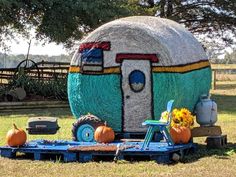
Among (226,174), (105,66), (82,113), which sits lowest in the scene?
(226,174)

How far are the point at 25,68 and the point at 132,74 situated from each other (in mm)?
13156

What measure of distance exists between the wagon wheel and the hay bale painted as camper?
1138 centimetres

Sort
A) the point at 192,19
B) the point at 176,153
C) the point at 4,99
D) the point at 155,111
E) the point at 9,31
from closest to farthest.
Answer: the point at 176,153, the point at 155,111, the point at 4,99, the point at 9,31, the point at 192,19

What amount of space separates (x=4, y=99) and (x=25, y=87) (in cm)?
113

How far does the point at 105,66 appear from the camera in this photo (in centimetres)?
1043

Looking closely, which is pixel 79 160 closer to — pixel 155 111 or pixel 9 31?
pixel 155 111

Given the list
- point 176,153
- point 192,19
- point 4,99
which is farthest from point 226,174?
point 192,19

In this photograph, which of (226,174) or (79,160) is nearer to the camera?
(226,174)

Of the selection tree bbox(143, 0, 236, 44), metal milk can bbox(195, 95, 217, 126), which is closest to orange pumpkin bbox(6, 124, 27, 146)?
metal milk can bbox(195, 95, 217, 126)

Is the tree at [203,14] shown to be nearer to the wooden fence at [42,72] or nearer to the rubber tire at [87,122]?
the wooden fence at [42,72]

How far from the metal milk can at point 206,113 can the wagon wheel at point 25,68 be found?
1266 cm

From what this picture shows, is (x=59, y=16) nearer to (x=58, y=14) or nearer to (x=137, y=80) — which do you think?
(x=58, y=14)

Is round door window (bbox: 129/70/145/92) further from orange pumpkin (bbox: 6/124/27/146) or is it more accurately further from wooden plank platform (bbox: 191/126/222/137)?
orange pumpkin (bbox: 6/124/27/146)

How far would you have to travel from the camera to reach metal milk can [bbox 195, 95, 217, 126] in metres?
10.0
